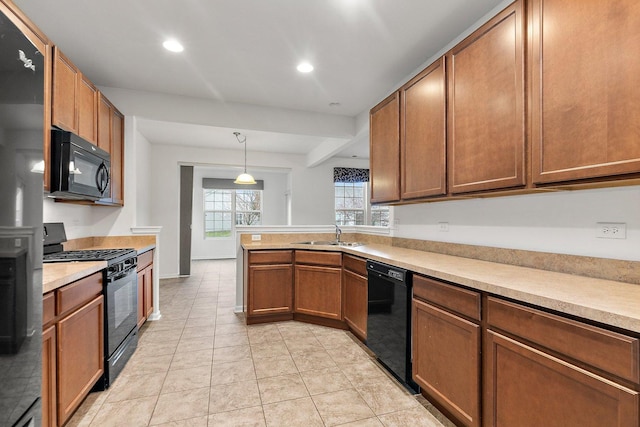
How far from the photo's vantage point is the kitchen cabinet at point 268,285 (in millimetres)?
3361

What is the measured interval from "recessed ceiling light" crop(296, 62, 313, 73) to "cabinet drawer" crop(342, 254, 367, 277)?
6.07ft

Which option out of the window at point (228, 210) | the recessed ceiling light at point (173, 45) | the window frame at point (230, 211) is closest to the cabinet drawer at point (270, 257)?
the recessed ceiling light at point (173, 45)

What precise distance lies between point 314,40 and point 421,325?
227 centimetres

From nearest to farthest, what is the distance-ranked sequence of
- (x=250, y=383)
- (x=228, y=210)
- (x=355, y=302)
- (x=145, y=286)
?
(x=250, y=383)
(x=355, y=302)
(x=145, y=286)
(x=228, y=210)

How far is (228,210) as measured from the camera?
887 cm

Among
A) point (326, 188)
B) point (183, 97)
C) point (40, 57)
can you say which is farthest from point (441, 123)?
point (326, 188)

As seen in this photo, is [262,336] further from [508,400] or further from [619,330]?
[619,330]

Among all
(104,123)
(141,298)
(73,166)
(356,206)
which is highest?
(104,123)

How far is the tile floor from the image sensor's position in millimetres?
1832

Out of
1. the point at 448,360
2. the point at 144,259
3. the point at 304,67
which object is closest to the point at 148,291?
the point at 144,259

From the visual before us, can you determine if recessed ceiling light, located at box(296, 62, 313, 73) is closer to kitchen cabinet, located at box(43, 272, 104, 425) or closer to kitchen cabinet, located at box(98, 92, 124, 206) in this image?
kitchen cabinet, located at box(98, 92, 124, 206)

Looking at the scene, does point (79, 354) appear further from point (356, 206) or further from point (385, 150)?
point (356, 206)

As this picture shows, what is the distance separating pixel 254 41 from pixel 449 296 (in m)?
2.37

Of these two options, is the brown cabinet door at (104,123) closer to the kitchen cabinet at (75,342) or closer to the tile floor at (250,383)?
the kitchen cabinet at (75,342)
